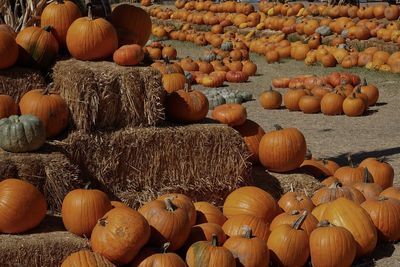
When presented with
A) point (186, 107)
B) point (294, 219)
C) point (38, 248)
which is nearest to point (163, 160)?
point (186, 107)

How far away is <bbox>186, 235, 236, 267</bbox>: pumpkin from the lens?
14.4ft

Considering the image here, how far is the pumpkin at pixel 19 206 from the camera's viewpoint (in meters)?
4.53

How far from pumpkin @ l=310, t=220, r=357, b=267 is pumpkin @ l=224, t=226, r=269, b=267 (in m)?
0.39

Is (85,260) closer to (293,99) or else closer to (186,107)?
(186,107)

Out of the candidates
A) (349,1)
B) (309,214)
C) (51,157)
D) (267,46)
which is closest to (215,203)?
(309,214)

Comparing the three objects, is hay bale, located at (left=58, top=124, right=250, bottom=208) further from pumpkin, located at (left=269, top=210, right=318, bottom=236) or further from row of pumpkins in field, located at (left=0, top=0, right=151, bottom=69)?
pumpkin, located at (left=269, top=210, right=318, bottom=236)

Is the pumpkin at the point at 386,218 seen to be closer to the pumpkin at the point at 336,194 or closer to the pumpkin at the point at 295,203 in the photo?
the pumpkin at the point at 336,194

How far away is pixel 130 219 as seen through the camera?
4.47 m

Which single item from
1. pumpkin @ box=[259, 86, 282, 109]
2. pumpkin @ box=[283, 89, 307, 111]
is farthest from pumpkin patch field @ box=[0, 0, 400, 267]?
pumpkin @ box=[259, 86, 282, 109]

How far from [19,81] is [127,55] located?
2.96 ft

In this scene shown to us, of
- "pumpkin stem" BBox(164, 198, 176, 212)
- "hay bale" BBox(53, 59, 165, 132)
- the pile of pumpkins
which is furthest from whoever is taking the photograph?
the pile of pumpkins

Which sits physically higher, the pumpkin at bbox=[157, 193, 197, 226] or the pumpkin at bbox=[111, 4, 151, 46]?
the pumpkin at bbox=[111, 4, 151, 46]

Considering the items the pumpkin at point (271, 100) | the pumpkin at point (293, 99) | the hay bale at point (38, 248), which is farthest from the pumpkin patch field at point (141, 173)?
the pumpkin at point (271, 100)

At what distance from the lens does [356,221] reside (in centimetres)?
508
